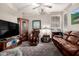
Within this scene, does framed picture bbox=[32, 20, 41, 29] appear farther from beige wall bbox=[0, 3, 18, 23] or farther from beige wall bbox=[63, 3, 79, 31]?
beige wall bbox=[63, 3, 79, 31]

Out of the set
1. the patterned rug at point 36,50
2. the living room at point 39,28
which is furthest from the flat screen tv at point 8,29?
the patterned rug at point 36,50

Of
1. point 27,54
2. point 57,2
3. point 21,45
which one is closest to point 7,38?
point 21,45

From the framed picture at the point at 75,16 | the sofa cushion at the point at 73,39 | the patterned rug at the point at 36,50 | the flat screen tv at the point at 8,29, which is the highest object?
the framed picture at the point at 75,16

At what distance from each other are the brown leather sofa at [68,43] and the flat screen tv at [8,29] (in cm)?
85

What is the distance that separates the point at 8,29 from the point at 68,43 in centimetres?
130

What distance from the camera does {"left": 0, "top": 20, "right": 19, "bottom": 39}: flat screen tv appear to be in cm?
215

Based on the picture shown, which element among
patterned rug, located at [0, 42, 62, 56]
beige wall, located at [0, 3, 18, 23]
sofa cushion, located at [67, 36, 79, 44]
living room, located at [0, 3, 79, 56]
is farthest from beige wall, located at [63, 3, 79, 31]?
beige wall, located at [0, 3, 18, 23]

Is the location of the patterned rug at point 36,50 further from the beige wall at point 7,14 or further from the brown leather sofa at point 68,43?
the beige wall at point 7,14

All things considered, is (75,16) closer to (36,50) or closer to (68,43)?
(68,43)

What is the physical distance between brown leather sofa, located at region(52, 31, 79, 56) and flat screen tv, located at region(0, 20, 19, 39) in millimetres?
848

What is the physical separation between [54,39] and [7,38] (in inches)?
39.4

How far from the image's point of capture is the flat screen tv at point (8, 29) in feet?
7.05

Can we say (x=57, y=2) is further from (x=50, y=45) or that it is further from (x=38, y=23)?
(x=50, y=45)

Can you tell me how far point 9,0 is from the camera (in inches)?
Answer: 89.7
